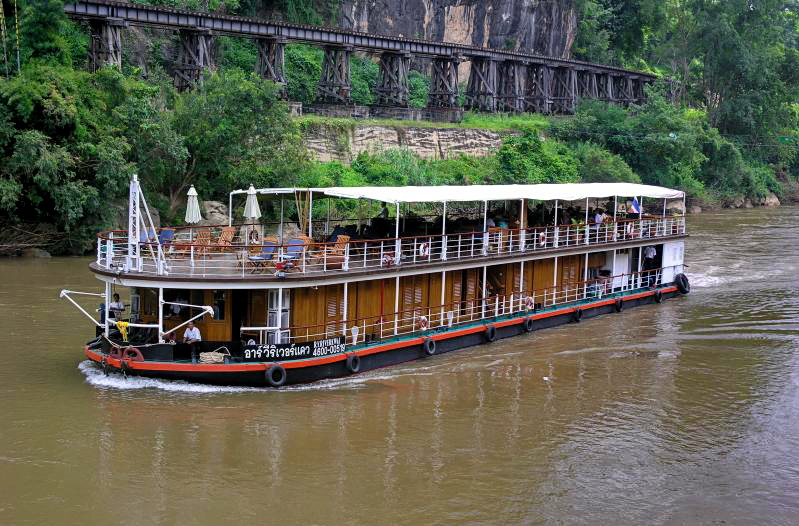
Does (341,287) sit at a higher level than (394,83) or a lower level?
lower

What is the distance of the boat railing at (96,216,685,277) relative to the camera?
18953 mm

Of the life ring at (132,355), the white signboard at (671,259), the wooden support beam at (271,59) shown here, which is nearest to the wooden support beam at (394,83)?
the wooden support beam at (271,59)

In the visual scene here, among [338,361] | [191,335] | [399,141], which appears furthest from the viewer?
[399,141]

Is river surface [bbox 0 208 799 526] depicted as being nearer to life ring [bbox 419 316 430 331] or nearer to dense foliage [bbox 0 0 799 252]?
life ring [bbox 419 316 430 331]

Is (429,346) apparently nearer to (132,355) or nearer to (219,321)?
(219,321)

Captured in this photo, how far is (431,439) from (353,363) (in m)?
3.35

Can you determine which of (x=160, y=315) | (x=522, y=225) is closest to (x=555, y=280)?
(x=522, y=225)

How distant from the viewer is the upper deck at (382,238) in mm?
19031

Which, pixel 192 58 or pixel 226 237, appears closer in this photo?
pixel 226 237

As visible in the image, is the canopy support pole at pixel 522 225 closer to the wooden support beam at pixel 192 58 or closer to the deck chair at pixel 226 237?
the deck chair at pixel 226 237

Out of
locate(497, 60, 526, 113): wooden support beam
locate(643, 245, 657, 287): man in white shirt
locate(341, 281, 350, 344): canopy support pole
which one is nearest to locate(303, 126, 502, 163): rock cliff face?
locate(497, 60, 526, 113): wooden support beam

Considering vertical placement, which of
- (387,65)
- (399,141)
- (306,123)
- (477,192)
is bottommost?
(477,192)

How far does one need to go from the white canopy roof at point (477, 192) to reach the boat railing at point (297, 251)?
0.86 meters

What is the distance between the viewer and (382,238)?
22.7 metres
